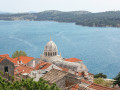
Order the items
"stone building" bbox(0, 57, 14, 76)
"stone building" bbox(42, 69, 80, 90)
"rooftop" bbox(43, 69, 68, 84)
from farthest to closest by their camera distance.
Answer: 1. "stone building" bbox(0, 57, 14, 76)
2. "rooftop" bbox(43, 69, 68, 84)
3. "stone building" bbox(42, 69, 80, 90)

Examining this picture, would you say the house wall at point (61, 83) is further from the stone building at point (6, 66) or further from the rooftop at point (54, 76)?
the stone building at point (6, 66)

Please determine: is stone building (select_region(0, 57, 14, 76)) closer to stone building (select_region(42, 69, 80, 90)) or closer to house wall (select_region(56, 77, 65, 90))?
stone building (select_region(42, 69, 80, 90))

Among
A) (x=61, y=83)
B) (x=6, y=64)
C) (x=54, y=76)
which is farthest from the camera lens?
(x=6, y=64)

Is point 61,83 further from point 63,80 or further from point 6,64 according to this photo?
point 6,64

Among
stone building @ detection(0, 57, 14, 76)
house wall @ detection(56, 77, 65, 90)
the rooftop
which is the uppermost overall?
the rooftop

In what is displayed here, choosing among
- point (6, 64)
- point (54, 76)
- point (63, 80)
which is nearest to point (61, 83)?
point (63, 80)

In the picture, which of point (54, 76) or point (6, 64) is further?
point (6, 64)

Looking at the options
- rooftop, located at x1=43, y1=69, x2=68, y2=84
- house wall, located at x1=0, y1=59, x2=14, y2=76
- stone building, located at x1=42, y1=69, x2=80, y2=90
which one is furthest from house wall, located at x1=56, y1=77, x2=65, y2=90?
house wall, located at x1=0, y1=59, x2=14, y2=76

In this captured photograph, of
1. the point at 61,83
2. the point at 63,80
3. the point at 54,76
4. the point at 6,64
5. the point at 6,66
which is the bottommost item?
the point at 6,66

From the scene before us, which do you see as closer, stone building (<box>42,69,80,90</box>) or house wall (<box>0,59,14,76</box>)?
stone building (<box>42,69,80,90</box>)

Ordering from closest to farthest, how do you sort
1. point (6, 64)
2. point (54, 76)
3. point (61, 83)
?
point (61, 83)
point (54, 76)
point (6, 64)

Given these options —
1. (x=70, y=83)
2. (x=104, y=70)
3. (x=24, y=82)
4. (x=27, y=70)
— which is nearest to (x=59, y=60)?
(x=27, y=70)

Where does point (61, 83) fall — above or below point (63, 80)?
below
